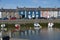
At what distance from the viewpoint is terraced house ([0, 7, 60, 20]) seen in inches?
1935

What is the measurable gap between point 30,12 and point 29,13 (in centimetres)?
67

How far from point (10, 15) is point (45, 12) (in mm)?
8656

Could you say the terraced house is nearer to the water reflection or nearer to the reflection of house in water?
the reflection of house in water

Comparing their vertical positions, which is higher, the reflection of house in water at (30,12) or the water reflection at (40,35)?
the reflection of house in water at (30,12)

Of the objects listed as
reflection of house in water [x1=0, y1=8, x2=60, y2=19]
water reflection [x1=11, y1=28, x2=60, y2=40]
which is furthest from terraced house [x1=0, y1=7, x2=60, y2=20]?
water reflection [x1=11, y1=28, x2=60, y2=40]

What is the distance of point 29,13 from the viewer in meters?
49.6

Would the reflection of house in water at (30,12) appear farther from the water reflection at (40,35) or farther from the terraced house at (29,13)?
the water reflection at (40,35)

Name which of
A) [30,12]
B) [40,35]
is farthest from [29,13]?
[40,35]

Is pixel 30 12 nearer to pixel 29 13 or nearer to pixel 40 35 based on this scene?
pixel 29 13

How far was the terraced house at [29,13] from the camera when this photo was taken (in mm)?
49156

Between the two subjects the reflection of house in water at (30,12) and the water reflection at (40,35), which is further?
the reflection of house in water at (30,12)

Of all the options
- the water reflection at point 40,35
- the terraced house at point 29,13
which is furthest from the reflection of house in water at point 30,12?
the water reflection at point 40,35

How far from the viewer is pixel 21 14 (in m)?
49.5

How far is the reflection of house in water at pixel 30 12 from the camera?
4916 centimetres
